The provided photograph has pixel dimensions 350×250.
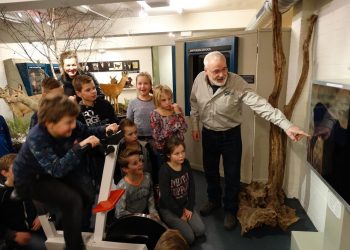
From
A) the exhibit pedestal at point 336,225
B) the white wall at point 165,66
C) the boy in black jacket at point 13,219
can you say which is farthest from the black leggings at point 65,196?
the white wall at point 165,66

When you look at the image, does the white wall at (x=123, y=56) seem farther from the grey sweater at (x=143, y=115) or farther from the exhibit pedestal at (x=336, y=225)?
the exhibit pedestal at (x=336, y=225)

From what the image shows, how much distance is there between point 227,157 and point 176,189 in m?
0.58

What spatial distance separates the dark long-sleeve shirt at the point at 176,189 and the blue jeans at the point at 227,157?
0.33 metres

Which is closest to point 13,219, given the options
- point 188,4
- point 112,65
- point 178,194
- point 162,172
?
point 162,172

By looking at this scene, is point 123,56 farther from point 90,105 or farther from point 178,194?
point 178,194

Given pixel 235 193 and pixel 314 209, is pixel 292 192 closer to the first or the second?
pixel 314 209

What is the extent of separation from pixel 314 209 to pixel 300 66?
142cm

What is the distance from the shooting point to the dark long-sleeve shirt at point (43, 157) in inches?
55.2

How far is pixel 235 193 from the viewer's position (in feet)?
8.23

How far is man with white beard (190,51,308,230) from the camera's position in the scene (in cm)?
226

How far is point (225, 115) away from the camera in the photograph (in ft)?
7.75

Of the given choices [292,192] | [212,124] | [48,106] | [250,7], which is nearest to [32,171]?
[48,106]

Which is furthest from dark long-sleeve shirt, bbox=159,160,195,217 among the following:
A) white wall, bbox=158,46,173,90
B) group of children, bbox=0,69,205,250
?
white wall, bbox=158,46,173,90

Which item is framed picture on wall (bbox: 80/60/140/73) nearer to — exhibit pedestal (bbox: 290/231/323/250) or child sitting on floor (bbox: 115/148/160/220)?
child sitting on floor (bbox: 115/148/160/220)
